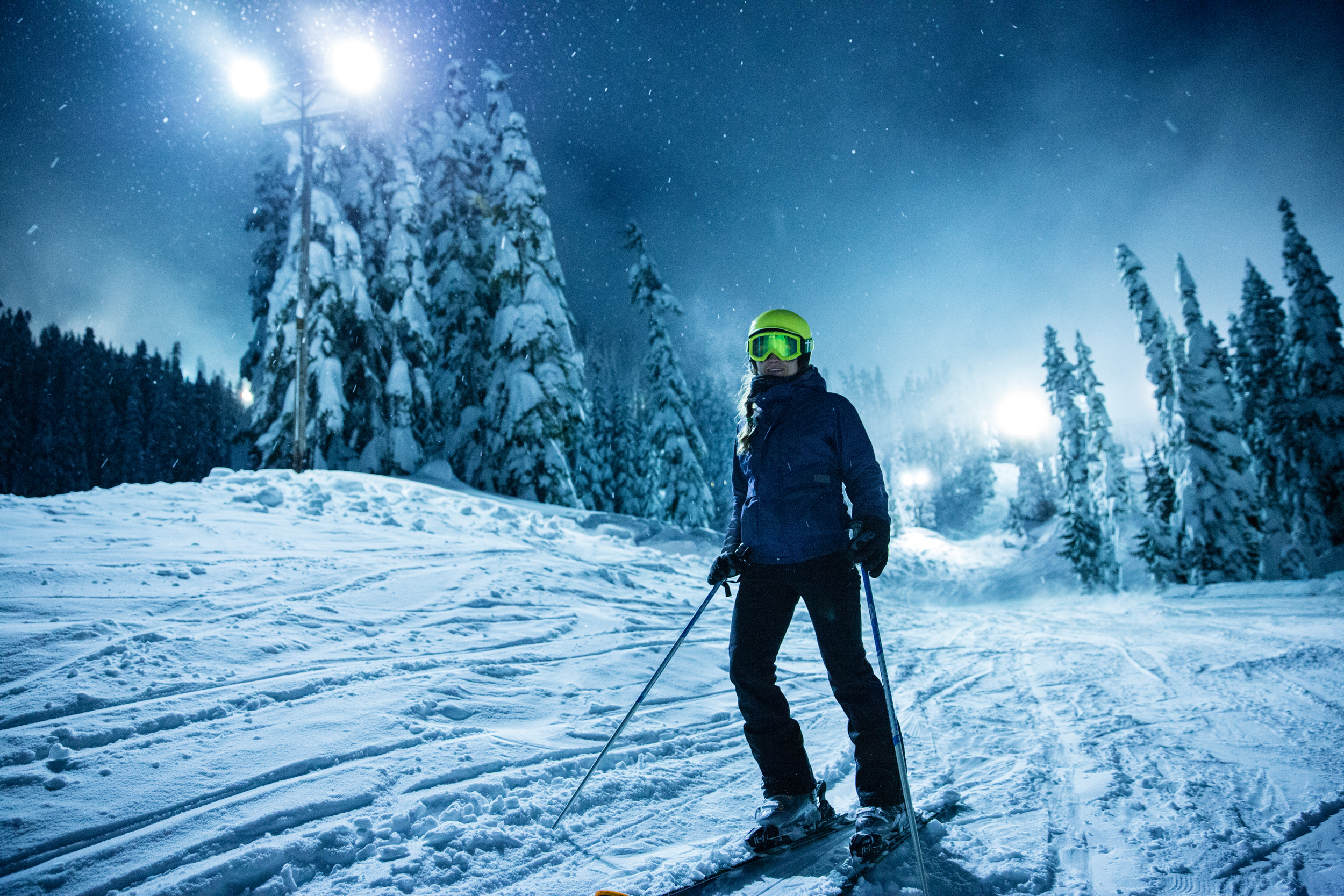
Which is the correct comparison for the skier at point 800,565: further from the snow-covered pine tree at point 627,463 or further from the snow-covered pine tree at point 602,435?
the snow-covered pine tree at point 627,463

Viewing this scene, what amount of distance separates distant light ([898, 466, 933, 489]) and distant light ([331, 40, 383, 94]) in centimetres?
7660

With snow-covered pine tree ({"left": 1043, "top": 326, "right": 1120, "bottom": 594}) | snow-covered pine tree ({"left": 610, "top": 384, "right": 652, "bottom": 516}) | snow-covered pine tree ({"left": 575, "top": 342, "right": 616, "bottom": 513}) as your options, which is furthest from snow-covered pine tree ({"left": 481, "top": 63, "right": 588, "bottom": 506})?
snow-covered pine tree ({"left": 1043, "top": 326, "right": 1120, "bottom": 594})

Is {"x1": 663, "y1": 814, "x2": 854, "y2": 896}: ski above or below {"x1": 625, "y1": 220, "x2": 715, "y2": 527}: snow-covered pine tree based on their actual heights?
below

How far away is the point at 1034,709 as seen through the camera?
4.57m

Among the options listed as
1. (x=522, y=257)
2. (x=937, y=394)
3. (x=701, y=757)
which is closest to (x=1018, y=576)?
(x=522, y=257)

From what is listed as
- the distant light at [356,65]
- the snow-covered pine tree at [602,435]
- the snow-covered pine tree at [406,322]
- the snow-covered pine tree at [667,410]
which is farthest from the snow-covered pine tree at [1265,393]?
the distant light at [356,65]

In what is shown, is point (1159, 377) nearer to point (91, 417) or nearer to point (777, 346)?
point (777, 346)

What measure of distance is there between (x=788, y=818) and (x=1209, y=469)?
24.0 metres

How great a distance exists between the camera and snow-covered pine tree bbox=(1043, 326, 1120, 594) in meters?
27.4

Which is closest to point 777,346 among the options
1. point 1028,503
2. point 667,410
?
point 667,410

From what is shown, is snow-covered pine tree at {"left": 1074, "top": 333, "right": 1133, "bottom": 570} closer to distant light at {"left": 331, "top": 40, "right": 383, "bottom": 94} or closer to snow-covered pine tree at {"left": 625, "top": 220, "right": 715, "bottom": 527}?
snow-covered pine tree at {"left": 625, "top": 220, "right": 715, "bottom": 527}

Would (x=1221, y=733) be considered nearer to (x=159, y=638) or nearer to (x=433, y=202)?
(x=159, y=638)

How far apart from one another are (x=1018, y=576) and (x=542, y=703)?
122ft

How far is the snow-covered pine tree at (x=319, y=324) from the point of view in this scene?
1698 cm
